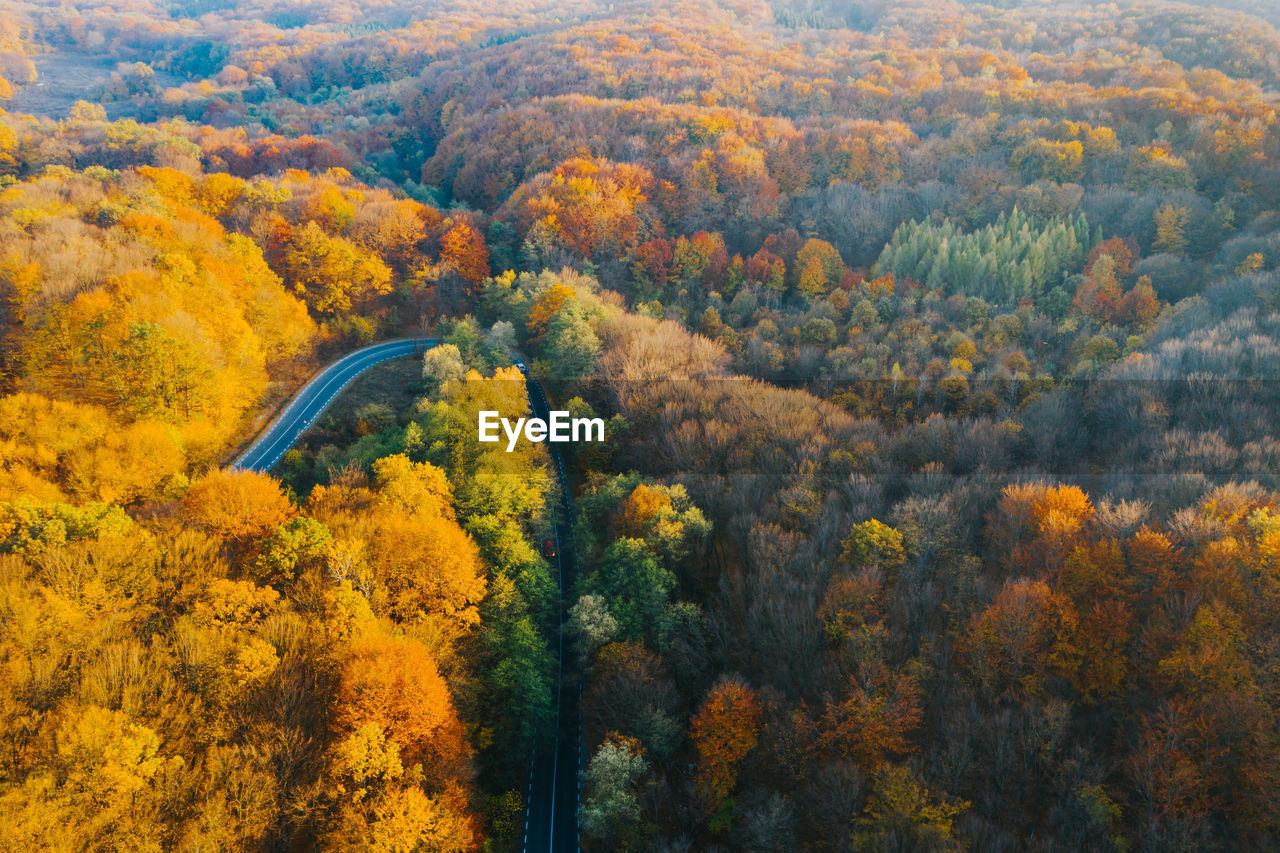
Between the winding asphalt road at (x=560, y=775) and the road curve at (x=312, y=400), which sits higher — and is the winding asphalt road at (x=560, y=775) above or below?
below

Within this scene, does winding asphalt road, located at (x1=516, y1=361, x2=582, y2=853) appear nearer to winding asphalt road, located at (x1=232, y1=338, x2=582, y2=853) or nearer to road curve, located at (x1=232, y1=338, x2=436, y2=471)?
winding asphalt road, located at (x1=232, y1=338, x2=582, y2=853)

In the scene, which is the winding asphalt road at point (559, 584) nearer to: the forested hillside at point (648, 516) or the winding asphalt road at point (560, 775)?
the winding asphalt road at point (560, 775)

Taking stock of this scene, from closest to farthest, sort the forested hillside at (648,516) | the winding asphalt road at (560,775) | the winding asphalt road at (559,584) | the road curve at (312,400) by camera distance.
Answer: the forested hillside at (648,516)
the winding asphalt road at (560,775)
the winding asphalt road at (559,584)
the road curve at (312,400)

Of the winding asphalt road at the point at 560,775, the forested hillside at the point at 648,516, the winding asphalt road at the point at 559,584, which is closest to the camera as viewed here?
the forested hillside at the point at 648,516

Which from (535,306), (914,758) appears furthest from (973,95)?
(914,758)

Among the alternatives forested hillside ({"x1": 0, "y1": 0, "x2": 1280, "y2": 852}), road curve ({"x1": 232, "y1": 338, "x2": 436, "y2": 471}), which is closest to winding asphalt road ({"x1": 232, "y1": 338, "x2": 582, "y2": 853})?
road curve ({"x1": 232, "y1": 338, "x2": 436, "y2": 471})

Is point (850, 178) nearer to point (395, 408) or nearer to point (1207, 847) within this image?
point (395, 408)

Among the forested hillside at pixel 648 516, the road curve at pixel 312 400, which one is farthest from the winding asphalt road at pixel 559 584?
the forested hillside at pixel 648 516

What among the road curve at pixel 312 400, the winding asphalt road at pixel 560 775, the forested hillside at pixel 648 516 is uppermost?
the forested hillside at pixel 648 516
